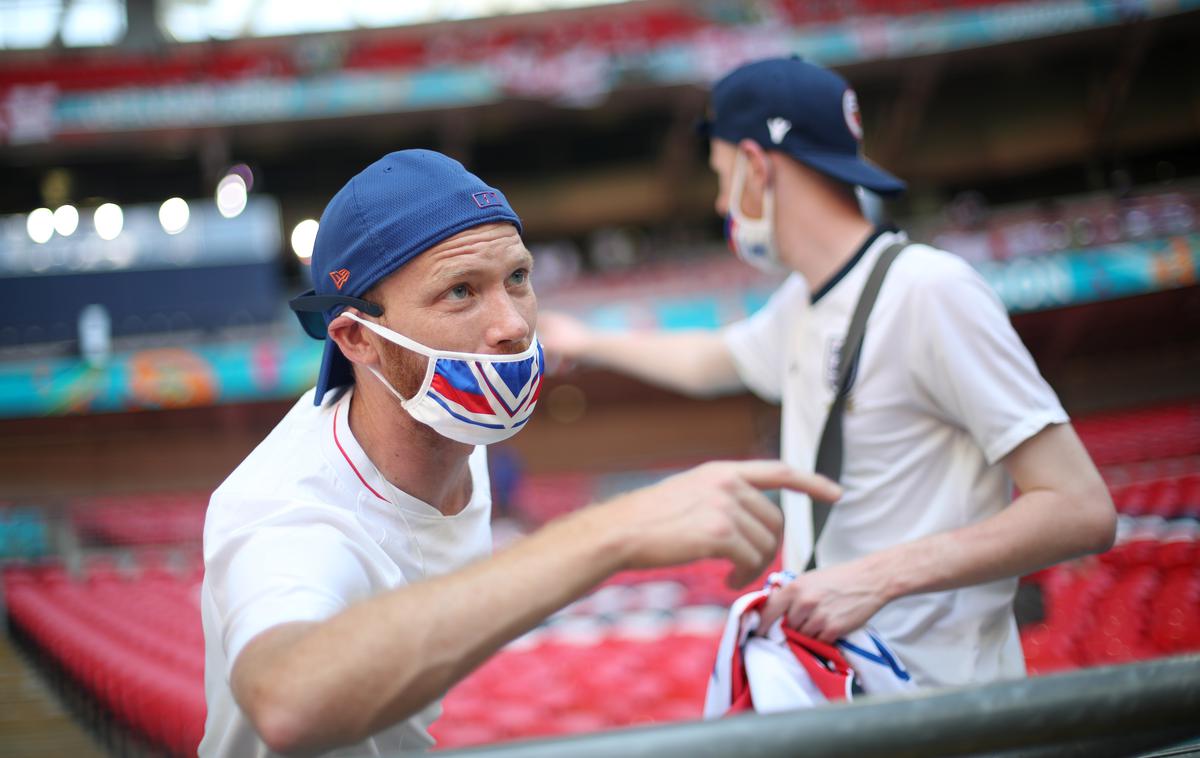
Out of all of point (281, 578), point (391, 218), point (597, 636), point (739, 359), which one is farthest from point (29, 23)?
point (281, 578)

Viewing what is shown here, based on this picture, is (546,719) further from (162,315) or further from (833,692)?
(162,315)

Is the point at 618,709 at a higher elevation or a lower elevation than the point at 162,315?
higher

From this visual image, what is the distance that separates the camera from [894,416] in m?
1.64

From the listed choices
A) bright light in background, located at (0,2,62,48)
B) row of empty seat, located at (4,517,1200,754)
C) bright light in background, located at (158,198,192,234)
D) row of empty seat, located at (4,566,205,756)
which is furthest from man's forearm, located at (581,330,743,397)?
bright light in background, located at (0,2,62,48)

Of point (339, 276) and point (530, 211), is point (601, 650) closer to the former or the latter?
point (339, 276)

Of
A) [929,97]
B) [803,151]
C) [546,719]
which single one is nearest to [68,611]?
[546,719]

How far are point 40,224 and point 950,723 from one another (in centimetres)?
2216

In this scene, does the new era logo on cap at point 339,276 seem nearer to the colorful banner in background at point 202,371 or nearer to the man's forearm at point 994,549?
the man's forearm at point 994,549

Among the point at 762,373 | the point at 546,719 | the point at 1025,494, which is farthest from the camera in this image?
the point at 546,719

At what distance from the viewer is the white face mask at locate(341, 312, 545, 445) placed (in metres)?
1.23

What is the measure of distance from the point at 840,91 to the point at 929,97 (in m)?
20.5

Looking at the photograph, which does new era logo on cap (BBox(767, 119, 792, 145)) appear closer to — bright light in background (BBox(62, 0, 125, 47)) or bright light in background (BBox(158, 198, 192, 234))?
bright light in background (BBox(158, 198, 192, 234))

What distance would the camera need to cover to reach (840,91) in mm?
1816

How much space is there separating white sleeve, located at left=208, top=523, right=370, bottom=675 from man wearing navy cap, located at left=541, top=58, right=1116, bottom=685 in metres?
0.69
